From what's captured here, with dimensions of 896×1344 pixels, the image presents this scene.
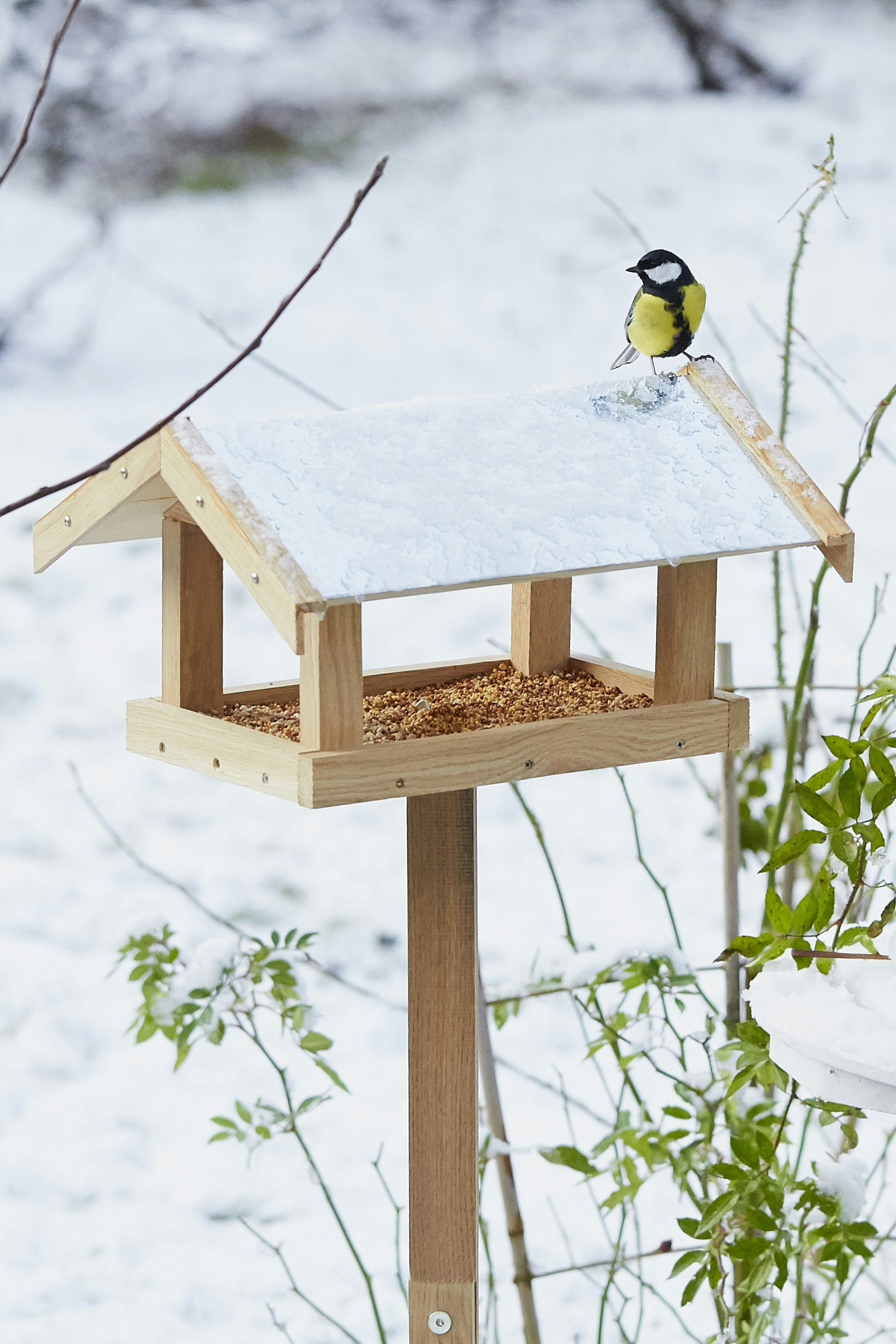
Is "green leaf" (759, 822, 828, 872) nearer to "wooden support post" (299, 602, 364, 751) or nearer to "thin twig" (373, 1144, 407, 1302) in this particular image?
"wooden support post" (299, 602, 364, 751)

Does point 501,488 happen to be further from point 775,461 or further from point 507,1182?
point 507,1182

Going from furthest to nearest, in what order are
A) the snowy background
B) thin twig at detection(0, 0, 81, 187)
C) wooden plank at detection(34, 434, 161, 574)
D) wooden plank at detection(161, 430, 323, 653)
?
the snowy background < wooden plank at detection(34, 434, 161, 574) < wooden plank at detection(161, 430, 323, 653) < thin twig at detection(0, 0, 81, 187)

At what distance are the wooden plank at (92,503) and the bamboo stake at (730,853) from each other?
59 cm

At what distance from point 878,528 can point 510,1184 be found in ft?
6.75

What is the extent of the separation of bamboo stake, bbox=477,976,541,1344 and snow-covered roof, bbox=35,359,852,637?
508mm

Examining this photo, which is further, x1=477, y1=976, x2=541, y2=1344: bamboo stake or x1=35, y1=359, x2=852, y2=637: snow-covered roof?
x1=477, y1=976, x2=541, y2=1344: bamboo stake

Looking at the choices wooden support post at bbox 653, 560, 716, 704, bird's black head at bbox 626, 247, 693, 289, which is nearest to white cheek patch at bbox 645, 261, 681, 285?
bird's black head at bbox 626, 247, 693, 289

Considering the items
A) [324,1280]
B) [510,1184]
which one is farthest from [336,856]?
[510,1184]

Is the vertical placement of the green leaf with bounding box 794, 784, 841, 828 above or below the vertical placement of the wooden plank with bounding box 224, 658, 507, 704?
below

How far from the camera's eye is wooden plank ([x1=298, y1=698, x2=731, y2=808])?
83 cm

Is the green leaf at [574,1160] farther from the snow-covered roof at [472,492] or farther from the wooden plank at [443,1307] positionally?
the snow-covered roof at [472,492]

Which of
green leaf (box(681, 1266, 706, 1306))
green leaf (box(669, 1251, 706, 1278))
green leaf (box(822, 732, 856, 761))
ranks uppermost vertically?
green leaf (box(822, 732, 856, 761))

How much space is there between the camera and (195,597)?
3.25 feet

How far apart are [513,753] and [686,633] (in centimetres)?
16
